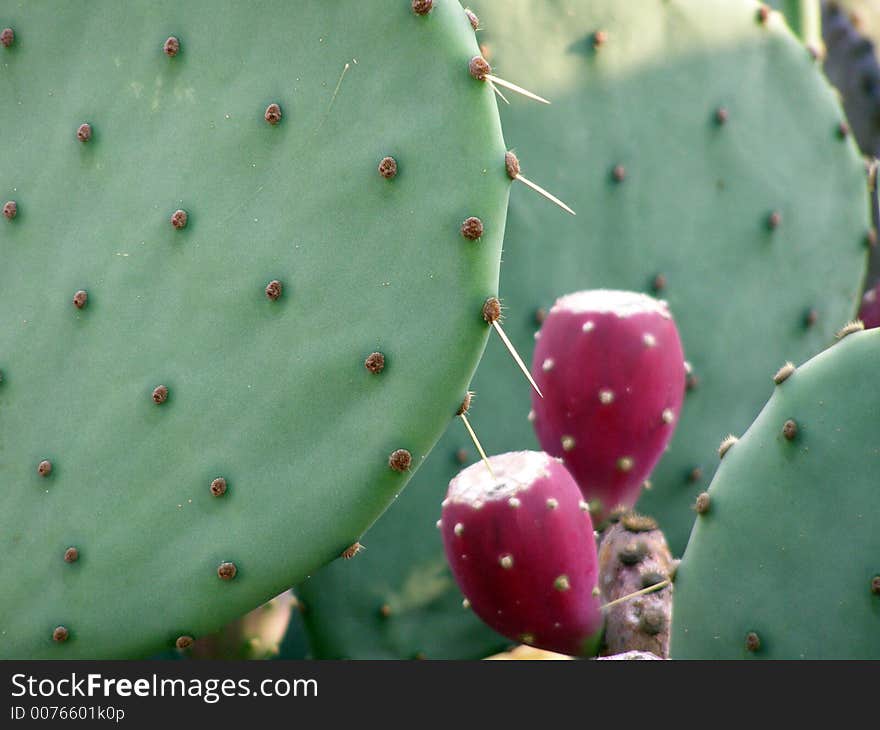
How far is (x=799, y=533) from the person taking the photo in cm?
95

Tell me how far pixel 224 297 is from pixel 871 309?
3.70ft

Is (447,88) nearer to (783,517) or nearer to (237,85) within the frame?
(237,85)

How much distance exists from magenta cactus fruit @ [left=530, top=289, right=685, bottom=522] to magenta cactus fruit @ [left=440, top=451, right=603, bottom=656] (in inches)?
5.0

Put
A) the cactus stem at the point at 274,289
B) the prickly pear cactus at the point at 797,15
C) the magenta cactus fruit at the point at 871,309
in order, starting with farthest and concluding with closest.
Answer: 1. the prickly pear cactus at the point at 797,15
2. the magenta cactus fruit at the point at 871,309
3. the cactus stem at the point at 274,289

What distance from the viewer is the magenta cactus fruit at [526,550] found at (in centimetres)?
109

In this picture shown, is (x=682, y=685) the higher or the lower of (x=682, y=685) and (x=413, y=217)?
the lower

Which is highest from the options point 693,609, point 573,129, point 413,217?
point 413,217

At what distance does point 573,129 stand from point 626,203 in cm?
13

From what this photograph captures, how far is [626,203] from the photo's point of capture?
1562mm

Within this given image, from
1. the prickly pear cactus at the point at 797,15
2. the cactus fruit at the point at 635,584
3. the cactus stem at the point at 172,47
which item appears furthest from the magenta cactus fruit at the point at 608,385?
the prickly pear cactus at the point at 797,15

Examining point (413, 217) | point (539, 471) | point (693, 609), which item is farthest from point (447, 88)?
point (693, 609)

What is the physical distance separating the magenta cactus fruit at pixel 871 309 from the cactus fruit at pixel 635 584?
610 millimetres

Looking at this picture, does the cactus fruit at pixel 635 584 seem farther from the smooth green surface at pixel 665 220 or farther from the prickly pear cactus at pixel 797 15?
the prickly pear cactus at pixel 797 15

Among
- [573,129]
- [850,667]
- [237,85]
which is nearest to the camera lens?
[850,667]
